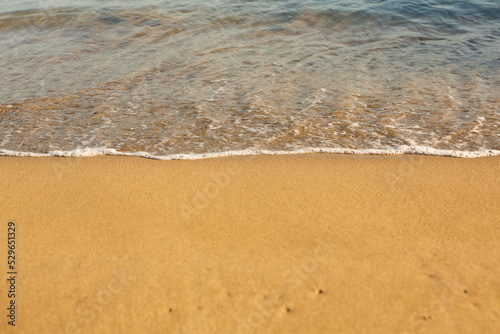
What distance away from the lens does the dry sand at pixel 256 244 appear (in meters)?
2.41

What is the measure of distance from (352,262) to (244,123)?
2643mm

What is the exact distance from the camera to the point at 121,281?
2666mm

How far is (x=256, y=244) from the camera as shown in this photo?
9.77ft

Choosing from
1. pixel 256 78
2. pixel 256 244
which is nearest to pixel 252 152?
pixel 256 244

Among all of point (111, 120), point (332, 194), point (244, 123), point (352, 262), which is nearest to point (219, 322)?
point (352, 262)

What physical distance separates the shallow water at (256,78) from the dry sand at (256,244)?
1.82 ft

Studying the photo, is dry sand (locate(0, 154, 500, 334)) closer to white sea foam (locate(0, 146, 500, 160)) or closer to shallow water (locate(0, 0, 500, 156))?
white sea foam (locate(0, 146, 500, 160))

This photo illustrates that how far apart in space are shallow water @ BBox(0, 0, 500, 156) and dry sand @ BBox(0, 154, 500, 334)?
0.55 m

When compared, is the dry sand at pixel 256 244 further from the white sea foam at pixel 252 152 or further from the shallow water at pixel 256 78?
the shallow water at pixel 256 78

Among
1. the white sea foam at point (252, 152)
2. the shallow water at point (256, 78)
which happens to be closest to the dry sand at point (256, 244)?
the white sea foam at point (252, 152)

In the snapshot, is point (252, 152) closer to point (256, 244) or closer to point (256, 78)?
point (256, 244)

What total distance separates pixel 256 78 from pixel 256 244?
12.7ft

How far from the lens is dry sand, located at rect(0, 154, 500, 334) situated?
2.41 m

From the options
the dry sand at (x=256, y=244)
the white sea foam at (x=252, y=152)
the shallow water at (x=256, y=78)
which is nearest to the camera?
the dry sand at (x=256, y=244)
